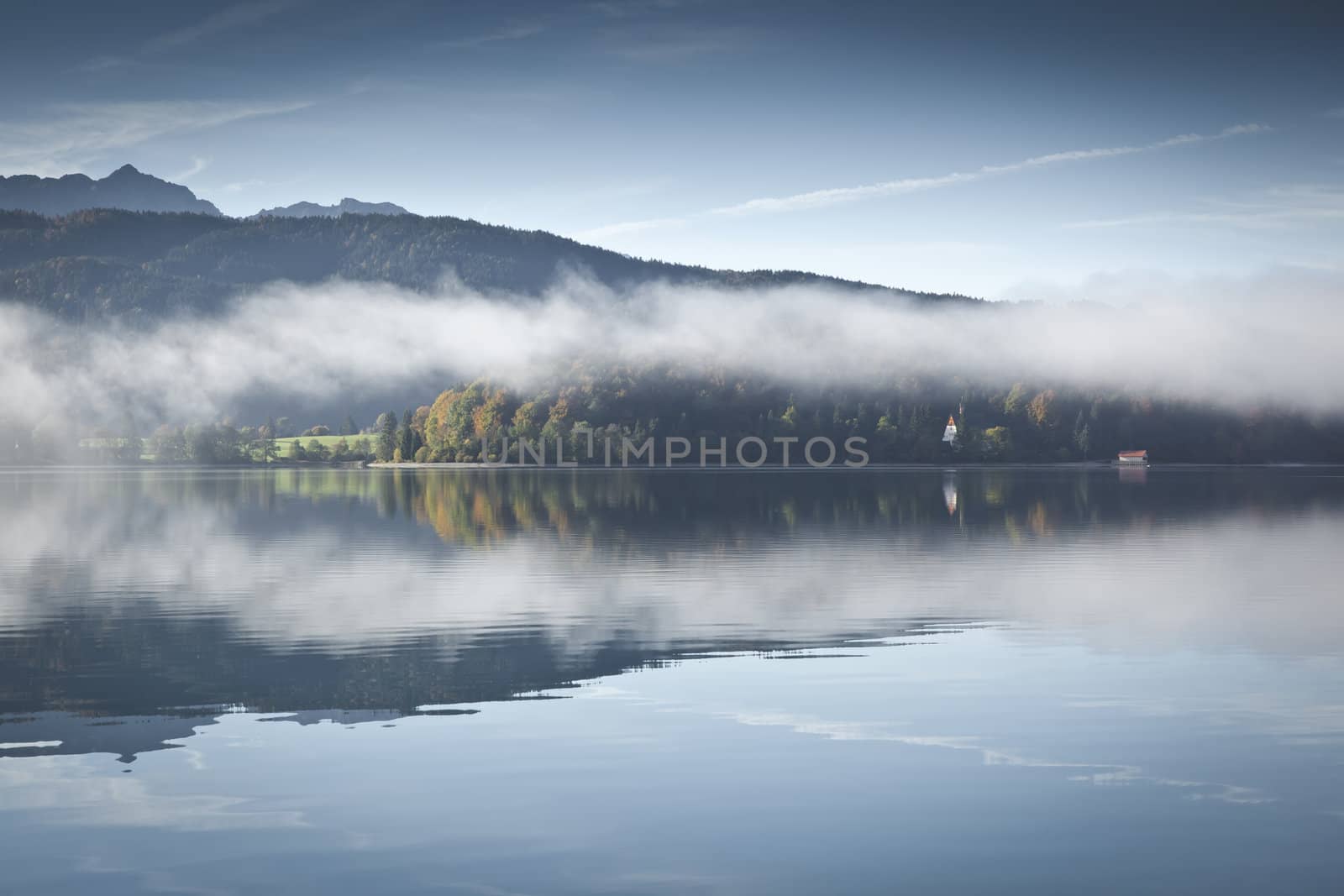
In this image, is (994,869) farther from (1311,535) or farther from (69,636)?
(1311,535)

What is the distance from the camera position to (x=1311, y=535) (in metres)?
59.1

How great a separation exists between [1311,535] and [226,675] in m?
53.5

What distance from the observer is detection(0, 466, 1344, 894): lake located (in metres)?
13.5

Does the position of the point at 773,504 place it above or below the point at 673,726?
below

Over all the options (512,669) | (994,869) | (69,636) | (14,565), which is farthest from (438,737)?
(14,565)

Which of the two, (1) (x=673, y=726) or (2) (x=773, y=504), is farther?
(2) (x=773, y=504)

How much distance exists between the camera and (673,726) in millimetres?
19359

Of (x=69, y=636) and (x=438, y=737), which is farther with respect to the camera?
(x=69, y=636)

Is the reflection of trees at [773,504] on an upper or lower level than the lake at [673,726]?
lower

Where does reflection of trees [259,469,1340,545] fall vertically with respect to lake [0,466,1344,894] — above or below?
below

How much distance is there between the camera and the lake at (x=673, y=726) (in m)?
13.5

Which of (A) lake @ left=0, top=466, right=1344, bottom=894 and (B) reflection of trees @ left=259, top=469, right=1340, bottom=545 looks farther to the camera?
(B) reflection of trees @ left=259, top=469, right=1340, bottom=545

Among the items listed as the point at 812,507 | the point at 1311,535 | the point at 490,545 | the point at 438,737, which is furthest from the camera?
the point at 812,507

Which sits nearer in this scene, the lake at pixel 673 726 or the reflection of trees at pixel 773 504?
the lake at pixel 673 726
